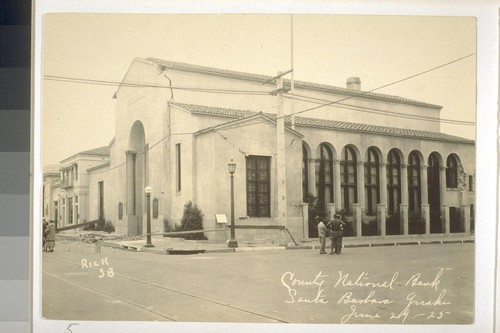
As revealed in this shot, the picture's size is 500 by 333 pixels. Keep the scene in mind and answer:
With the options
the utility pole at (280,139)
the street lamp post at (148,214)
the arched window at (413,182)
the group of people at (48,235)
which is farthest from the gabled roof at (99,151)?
the arched window at (413,182)

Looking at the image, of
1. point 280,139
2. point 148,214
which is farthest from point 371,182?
point 148,214

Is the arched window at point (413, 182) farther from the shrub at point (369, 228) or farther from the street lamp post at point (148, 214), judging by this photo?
the street lamp post at point (148, 214)

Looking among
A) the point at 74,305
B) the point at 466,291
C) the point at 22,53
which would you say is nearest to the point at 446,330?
the point at 466,291

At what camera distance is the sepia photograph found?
3.29 m

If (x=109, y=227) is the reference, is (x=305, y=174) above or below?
above

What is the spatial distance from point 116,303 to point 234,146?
1068 millimetres

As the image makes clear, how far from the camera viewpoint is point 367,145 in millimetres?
3527

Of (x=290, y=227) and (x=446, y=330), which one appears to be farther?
(x=290, y=227)

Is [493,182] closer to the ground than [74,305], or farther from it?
farther from it

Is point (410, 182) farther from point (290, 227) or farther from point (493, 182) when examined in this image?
point (290, 227)
